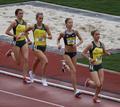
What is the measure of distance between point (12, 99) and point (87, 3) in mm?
15061

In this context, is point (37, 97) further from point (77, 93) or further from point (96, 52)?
point (96, 52)

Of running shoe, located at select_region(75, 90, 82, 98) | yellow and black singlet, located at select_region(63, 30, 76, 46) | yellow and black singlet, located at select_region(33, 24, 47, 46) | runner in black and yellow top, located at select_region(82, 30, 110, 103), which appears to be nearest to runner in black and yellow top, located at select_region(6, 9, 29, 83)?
yellow and black singlet, located at select_region(33, 24, 47, 46)

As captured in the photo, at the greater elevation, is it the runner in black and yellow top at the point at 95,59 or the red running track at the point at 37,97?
the runner in black and yellow top at the point at 95,59

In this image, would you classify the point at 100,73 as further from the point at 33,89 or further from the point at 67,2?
the point at 67,2

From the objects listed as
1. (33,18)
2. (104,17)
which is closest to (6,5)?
(33,18)

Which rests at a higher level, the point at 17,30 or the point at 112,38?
the point at 17,30

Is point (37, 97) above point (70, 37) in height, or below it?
below

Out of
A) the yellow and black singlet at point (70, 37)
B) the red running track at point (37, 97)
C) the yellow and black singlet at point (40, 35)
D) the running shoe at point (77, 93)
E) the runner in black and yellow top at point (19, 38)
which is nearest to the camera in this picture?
the red running track at point (37, 97)

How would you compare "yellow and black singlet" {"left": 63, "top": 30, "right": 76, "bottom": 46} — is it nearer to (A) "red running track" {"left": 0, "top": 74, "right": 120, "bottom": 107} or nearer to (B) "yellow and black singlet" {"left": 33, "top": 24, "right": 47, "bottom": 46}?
(B) "yellow and black singlet" {"left": 33, "top": 24, "right": 47, "bottom": 46}

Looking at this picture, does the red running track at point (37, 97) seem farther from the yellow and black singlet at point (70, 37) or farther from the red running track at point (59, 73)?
the yellow and black singlet at point (70, 37)

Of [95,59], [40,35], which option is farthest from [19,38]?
[95,59]

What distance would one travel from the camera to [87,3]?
31.0m

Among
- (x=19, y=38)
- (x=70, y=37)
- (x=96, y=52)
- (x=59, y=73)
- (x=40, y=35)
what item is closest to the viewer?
(x=96, y=52)

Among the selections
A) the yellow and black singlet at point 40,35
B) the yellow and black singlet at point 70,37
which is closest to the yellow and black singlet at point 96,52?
the yellow and black singlet at point 70,37
